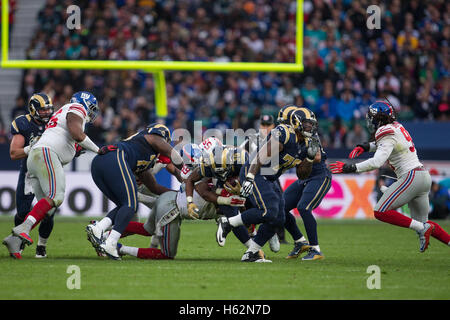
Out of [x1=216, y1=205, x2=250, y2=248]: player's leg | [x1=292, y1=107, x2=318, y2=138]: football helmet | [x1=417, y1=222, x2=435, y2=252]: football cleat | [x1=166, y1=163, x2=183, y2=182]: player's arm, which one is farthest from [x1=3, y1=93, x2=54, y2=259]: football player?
[x1=417, y1=222, x2=435, y2=252]: football cleat

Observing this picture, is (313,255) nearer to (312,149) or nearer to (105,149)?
(312,149)

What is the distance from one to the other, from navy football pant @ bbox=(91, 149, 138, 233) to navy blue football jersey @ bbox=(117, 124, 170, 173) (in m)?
0.12

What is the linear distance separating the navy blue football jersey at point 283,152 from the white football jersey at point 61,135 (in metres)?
2.00

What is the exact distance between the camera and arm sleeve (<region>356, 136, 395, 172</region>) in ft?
27.1

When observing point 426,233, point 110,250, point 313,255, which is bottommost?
point 313,255

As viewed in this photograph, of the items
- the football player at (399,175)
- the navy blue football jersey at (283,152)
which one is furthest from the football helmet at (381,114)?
the navy blue football jersey at (283,152)

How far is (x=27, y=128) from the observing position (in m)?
8.77

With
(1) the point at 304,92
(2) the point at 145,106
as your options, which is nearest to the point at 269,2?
(1) the point at 304,92

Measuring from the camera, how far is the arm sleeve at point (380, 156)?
27.1ft

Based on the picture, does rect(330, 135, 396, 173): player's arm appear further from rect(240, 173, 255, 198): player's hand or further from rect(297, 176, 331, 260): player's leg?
rect(240, 173, 255, 198): player's hand

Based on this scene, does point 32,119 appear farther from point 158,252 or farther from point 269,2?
point 269,2

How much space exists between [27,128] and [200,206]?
2138mm

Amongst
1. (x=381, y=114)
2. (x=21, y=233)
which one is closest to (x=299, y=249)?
(x=381, y=114)

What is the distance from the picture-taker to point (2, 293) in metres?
5.91
